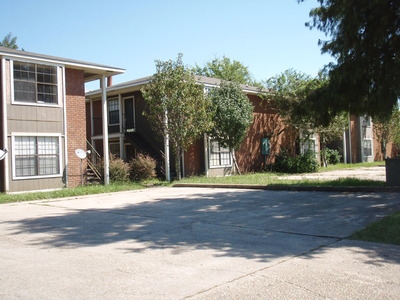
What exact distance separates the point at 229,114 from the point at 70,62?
8.12m

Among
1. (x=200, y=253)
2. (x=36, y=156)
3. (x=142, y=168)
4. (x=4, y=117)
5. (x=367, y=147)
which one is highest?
(x=4, y=117)

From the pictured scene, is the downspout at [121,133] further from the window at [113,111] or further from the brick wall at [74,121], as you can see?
the brick wall at [74,121]

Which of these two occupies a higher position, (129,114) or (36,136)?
(129,114)

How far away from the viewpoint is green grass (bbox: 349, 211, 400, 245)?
7.07 meters

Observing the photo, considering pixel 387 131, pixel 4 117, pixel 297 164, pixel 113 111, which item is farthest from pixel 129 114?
pixel 387 131

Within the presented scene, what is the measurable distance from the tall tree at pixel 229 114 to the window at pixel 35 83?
7.84 m

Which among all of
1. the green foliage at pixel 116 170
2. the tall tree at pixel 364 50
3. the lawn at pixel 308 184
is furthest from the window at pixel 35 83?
the tall tree at pixel 364 50

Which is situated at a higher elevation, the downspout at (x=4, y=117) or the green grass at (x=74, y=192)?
the downspout at (x=4, y=117)

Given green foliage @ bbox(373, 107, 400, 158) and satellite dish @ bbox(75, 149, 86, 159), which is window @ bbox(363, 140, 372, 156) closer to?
green foliage @ bbox(373, 107, 400, 158)

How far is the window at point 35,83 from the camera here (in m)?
16.7

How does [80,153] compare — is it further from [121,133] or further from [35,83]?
[121,133]

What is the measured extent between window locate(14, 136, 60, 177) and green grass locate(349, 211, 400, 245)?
528 inches

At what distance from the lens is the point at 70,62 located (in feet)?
58.6

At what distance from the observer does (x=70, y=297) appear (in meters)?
4.54
